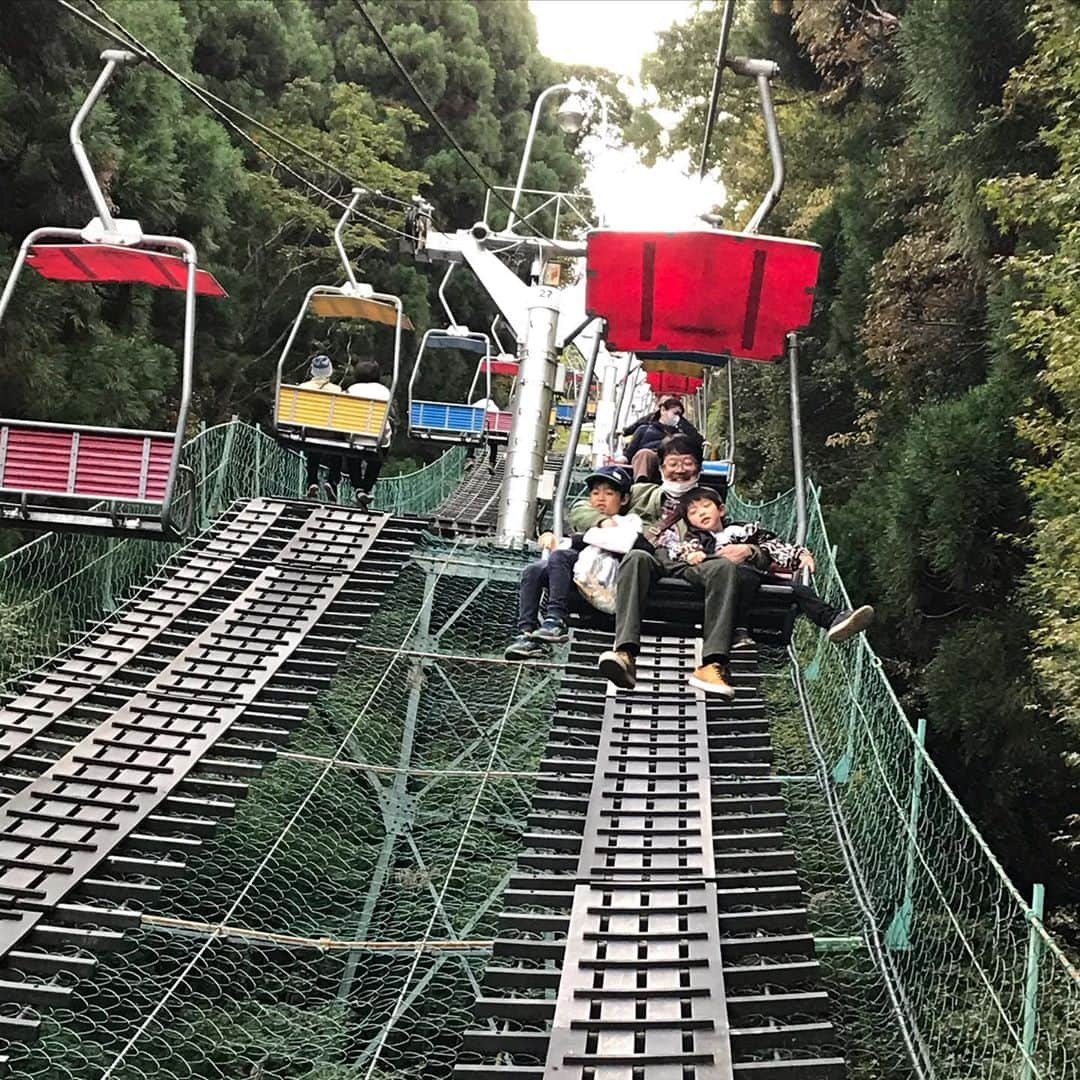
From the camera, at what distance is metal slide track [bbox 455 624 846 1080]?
330cm

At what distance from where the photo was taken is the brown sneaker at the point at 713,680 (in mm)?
3787

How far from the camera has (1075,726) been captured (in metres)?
5.05

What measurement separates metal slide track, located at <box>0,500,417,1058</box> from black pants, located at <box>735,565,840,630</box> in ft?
6.45

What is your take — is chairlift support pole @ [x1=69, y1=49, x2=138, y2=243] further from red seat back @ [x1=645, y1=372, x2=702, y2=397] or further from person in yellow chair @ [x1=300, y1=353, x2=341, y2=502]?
red seat back @ [x1=645, y1=372, x2=702, y2=397]

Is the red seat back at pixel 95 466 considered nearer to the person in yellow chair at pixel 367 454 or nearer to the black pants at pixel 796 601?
the black pants at pixel 796 601

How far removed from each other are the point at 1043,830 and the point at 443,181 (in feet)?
46.4

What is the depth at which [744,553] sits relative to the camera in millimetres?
3885

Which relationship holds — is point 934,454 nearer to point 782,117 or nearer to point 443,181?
point 782,117

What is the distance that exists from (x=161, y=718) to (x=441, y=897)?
1.49 meters

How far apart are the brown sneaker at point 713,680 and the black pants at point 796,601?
0.16 metres

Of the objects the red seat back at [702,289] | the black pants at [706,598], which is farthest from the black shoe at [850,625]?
the red seat back at [702,289]

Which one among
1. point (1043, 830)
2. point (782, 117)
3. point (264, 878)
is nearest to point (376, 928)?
point (264, 878)

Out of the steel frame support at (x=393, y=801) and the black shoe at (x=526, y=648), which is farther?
the steel frame support at (x=393, y=801)

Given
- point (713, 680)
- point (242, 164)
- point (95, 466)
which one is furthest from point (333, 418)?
point (242, 164)
